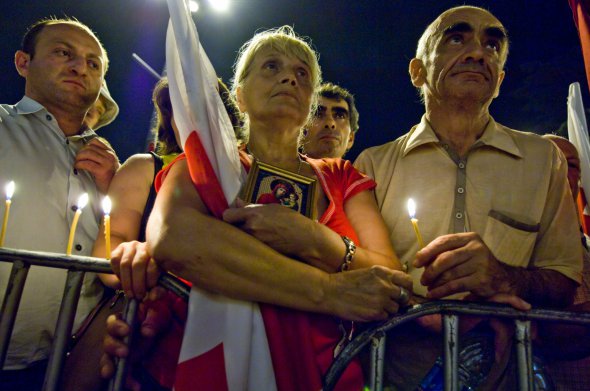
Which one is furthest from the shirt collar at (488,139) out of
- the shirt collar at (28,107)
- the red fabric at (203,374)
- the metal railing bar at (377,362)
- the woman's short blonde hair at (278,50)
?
the shirt collar at (28,107)

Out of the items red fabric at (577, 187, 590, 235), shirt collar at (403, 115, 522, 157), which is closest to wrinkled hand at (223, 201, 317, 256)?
shirt collar at (403, 115, 522, 157)

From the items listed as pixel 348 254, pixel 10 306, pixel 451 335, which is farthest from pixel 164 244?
pixel 451 335

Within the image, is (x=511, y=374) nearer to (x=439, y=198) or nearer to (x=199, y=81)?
(x=439, y=198)

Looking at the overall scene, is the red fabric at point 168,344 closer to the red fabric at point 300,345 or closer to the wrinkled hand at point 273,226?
the red fabric at point 300,345

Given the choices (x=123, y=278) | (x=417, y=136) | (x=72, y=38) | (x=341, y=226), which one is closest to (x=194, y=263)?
(x=123, y=278)

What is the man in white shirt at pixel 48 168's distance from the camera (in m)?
1.80

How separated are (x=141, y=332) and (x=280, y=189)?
0.72 m

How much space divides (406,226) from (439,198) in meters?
0.22

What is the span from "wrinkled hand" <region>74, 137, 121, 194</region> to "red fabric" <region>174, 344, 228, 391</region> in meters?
1.20

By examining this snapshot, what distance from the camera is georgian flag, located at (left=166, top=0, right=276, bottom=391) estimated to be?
1255 mm

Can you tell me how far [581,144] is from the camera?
3.21 metres

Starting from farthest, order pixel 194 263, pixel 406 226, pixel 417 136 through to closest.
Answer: pixel 417 136
pixel 406 226
pixel 194 263

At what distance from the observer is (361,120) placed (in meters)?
13.8

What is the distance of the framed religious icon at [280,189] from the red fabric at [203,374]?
606 millimetres
